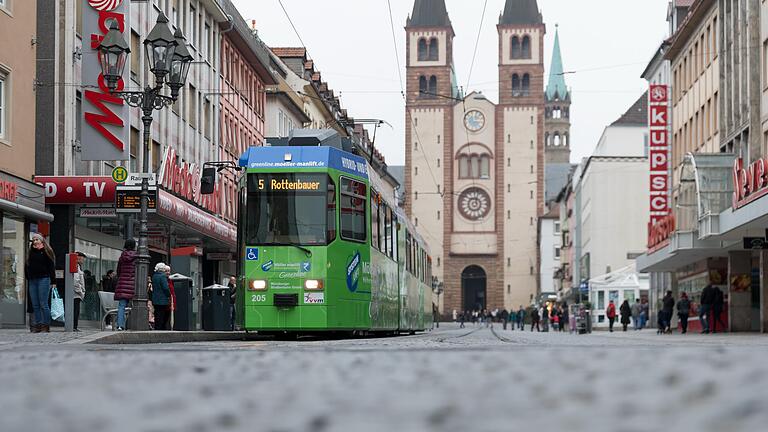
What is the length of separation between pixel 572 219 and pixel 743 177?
268 feet

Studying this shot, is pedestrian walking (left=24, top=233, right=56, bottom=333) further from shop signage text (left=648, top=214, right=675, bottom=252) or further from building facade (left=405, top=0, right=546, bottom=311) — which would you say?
building facade (left=405, top=0, right=546, bottom=311)

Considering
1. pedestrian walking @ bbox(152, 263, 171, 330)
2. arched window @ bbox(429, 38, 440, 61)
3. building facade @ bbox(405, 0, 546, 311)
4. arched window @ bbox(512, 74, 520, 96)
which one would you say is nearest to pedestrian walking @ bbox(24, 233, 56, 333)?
pedestrian walking @ bbox(152, 263, 171, 330)

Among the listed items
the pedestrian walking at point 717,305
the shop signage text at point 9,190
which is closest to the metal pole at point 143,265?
the shop signage text at point 9,190

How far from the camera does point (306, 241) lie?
21.0m

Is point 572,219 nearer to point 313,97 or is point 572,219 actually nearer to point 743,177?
point 313,97

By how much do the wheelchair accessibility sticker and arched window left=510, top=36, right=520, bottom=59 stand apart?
119m

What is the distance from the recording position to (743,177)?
3528 cm

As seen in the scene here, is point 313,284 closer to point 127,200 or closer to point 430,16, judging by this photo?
point 127,200

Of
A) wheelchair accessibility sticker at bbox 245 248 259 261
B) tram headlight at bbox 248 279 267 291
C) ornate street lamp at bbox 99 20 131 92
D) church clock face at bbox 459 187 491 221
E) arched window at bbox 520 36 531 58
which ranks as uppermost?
arched window at bbox 520 36 531 58

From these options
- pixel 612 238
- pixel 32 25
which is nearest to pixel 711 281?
pixel 32 25

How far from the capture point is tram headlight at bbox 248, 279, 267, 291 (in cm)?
2064

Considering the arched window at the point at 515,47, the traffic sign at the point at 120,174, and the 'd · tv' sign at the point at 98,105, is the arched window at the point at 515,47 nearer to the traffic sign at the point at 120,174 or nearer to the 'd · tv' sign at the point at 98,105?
the 'd · tv' sign at the point at 98,105

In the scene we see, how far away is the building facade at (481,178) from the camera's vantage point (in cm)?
13000

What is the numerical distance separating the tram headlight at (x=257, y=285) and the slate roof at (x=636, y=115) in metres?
74.9
